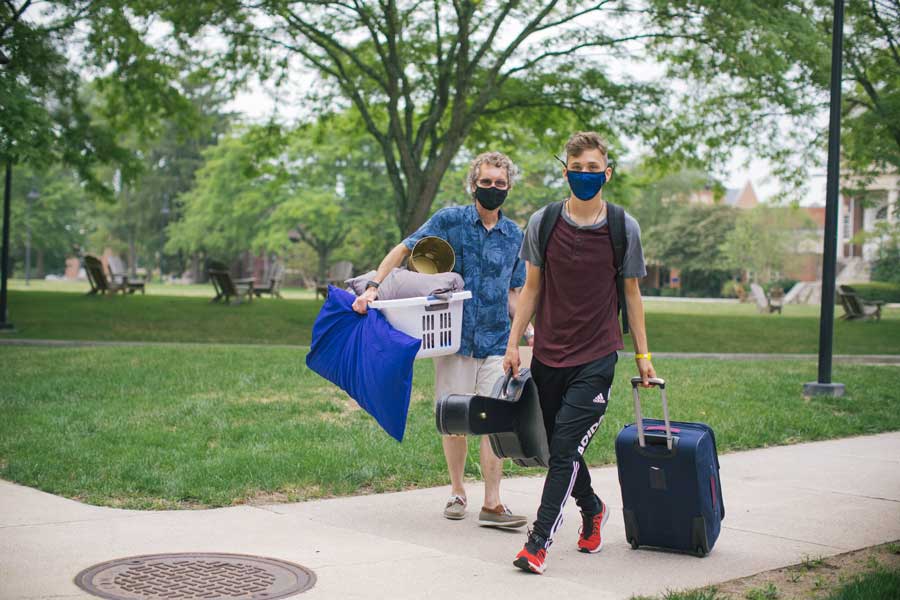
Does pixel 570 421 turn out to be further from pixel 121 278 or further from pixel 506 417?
pixel 121 278

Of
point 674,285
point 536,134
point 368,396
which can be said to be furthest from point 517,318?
point 674,285

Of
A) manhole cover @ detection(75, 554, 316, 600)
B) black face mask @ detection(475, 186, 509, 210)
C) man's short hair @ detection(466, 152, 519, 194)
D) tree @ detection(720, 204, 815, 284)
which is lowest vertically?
manhole cover @ detection(75, 554, 316, 600)

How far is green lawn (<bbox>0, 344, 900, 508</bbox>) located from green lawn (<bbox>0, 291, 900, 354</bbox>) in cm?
518

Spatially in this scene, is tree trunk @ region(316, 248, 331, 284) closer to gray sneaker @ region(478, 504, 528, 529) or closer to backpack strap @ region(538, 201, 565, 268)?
gray sneaker @ region(478, 504, 528, 529)

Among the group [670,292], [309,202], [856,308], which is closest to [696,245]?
[670,292]

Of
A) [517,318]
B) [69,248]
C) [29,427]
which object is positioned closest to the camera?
[517,318]

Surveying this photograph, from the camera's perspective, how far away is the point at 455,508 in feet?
20.2

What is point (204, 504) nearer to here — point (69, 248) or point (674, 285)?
point (674, 285)

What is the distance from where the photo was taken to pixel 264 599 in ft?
14.2

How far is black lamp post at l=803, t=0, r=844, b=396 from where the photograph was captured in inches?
466

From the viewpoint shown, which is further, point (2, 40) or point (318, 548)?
point (2, 40)

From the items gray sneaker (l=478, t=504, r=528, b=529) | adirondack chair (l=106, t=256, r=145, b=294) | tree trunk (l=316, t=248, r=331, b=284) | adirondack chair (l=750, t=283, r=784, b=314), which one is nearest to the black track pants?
gray sneaker (l=478, t=504, r=528, b=529)

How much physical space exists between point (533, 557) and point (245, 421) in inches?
189

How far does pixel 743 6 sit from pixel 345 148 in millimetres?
28389
